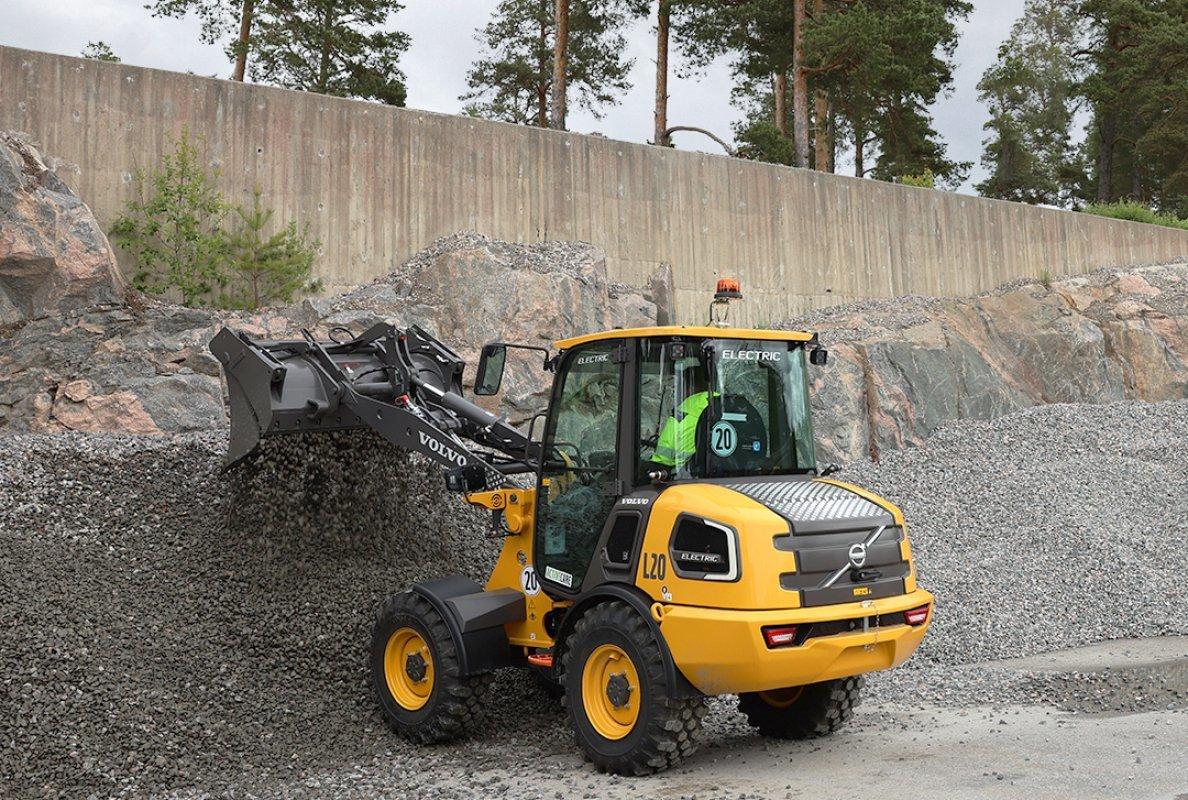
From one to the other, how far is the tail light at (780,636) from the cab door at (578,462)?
1.19 meters

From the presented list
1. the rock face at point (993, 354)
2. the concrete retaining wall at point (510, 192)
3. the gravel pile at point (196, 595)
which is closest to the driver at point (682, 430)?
the gravel pile at point (196, 595)

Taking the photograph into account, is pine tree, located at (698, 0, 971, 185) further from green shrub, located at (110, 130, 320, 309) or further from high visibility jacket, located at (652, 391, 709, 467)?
high visibility jacket, located at (652, 391, 709, 467)

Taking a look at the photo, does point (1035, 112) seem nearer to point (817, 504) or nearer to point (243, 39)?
point (243, 39)

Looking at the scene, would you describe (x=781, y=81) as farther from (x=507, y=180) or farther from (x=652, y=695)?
(x=652, y=695)

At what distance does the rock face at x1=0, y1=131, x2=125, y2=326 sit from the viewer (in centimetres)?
1139

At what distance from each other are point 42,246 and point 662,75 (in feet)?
57.3

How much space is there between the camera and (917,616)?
6559mm

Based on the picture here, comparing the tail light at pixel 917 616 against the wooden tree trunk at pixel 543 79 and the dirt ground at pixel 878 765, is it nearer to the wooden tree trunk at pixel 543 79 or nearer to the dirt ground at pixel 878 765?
the dirt ground at pixel 878 765

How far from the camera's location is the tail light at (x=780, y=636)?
5.89m

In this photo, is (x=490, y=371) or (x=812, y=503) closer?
(x=812, y=503)

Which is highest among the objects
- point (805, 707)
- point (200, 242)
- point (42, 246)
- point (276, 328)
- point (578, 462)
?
point (200, 242)

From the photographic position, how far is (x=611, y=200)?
16250 millimetres

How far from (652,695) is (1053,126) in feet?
170

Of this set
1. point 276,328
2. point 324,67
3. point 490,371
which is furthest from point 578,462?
point 324,67
